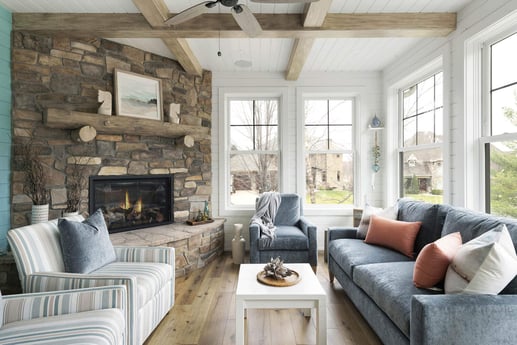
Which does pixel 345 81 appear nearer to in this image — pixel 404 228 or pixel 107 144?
pixel 404 228

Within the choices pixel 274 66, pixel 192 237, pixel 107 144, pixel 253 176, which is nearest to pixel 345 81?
pixel 274 66

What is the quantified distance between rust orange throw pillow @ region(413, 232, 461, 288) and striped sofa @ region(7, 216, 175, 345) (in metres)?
1.78

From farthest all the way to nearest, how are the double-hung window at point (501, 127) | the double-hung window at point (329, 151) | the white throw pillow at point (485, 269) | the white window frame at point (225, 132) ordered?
1. the double-hung window at point (329, 151)
2. the white window frame at point (225, 132)
3. the double-hung window at point (501, 127)
4. the white throw pillow at point (485, 269)

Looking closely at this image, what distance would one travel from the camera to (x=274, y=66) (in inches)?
153

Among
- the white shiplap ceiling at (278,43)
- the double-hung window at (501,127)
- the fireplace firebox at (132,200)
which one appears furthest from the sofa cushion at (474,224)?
the fireplace firebox at (132,200)

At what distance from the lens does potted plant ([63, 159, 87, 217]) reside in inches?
114

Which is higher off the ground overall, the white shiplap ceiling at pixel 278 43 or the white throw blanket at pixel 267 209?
the white shiplap ceiling at pixel 278 43

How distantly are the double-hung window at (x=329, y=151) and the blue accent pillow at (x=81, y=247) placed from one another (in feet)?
9.56

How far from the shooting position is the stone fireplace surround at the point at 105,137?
276 centimetres

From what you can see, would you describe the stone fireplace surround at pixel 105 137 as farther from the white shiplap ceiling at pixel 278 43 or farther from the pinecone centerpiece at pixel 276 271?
the pinecone centerpiece at pixel 276 271

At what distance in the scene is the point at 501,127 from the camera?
94.0 inches

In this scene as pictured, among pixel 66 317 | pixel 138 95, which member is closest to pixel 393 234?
pixel 66 317

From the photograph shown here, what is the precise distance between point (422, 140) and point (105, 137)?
3879mm

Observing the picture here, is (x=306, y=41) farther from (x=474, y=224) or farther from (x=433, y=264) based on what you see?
(x=433, y=264)
